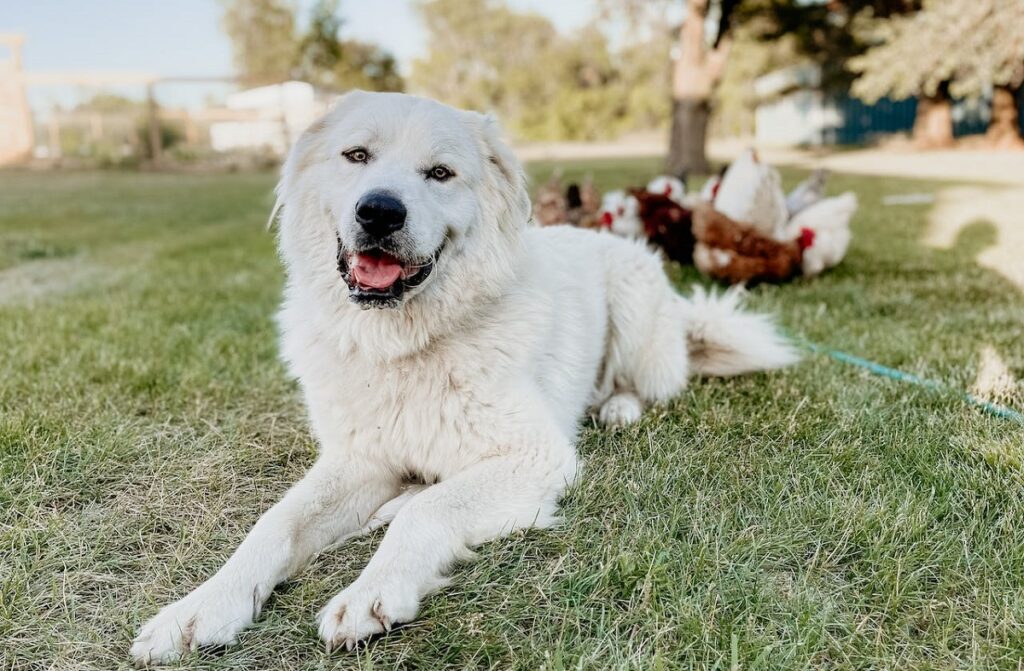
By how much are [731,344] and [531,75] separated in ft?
191

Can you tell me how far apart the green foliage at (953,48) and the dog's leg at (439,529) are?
58.7 feet

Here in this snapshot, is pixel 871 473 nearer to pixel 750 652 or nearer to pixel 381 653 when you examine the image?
pixel 750 652

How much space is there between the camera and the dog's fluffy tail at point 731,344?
371cm

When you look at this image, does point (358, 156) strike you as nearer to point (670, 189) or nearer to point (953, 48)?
point (670, 189)

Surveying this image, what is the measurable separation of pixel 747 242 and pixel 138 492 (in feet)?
14.9

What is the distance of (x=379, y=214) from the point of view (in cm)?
229

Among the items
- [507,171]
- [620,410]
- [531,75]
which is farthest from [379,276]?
[531,75]

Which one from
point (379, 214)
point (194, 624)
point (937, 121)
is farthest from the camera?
point (937, 121)

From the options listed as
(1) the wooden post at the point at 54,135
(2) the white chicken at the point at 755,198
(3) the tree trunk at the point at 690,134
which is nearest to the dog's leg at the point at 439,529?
(2) the white chicken at the point at 755,198

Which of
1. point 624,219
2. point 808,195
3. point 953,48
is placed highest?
point 953,48

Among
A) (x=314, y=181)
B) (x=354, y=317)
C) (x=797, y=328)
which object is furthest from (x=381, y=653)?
(x=797, y=328)

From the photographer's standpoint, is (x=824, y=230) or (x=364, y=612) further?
(x=824, y=230)

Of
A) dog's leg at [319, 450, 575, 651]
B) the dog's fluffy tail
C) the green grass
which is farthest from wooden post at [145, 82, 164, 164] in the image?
dog's leg at [319, 450, 575, 651]

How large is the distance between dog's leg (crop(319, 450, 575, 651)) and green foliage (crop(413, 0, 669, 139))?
168 ft
